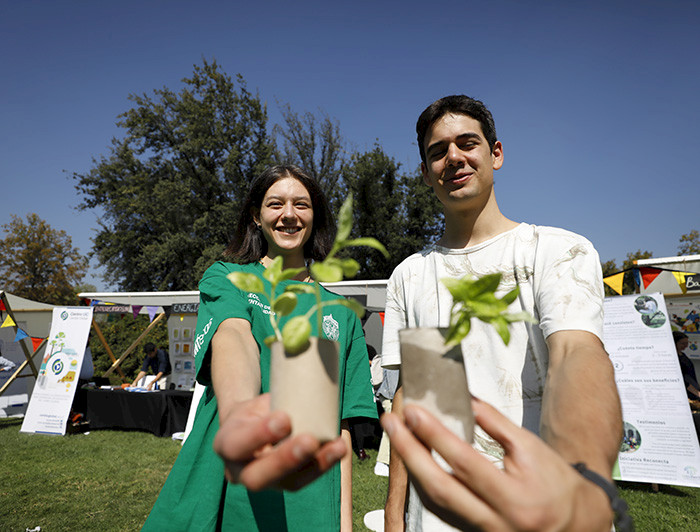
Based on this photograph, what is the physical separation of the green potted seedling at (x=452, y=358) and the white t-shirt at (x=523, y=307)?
48cm

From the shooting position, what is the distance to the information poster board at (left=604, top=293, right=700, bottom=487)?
4.27 meters

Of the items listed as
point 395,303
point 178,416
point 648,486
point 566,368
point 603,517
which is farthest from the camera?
point 178,416

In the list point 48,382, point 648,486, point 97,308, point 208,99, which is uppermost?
point 208,99

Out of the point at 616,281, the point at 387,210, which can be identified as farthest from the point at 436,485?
the point at 387,210

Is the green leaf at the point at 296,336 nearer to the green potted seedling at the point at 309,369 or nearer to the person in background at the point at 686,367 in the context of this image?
the green potted seedling at the point at 309,369

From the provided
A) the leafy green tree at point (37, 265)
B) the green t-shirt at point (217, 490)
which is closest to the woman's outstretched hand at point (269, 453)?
the green t-shirt at point (217, 490)

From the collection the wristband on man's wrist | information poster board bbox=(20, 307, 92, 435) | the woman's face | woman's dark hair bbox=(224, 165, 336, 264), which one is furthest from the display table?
the wristband on man's wrist

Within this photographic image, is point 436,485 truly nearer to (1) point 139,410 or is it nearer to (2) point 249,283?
(2) point 249,283

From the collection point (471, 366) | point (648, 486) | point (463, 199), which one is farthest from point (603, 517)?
point (648, 486)

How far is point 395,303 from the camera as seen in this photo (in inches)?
66.3

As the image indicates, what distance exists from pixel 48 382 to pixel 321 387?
30.8ft

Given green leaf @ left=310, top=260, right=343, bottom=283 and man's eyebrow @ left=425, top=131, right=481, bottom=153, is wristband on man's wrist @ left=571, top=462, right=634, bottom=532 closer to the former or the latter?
green leaf @ left=310, top=260, right=343, bottom=283

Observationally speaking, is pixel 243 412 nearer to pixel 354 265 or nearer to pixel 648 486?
pixel 354 265

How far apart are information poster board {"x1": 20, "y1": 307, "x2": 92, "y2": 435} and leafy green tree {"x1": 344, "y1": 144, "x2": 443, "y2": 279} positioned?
13008 mm
